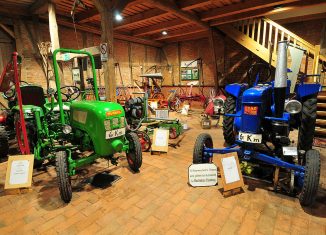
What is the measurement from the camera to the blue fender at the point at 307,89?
9.35ft

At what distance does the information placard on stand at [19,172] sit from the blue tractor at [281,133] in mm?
→ 2109

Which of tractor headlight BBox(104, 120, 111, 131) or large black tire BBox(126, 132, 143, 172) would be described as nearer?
tractor headlight BBox(104, 120, 111, 131)

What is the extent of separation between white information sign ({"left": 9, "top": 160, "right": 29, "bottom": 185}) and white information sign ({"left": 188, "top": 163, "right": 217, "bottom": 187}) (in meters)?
2.04

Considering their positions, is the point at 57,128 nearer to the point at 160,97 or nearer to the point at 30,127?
the point at 30,127

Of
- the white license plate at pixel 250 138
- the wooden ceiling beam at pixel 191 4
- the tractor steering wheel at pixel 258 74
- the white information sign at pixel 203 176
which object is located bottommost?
the white information sign at pixel 203 176

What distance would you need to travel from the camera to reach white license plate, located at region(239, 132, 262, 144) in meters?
2.24

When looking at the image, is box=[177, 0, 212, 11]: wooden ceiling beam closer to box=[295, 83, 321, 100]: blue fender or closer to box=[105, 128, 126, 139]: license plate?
box=[295, 83, 321, 100]: blue fender

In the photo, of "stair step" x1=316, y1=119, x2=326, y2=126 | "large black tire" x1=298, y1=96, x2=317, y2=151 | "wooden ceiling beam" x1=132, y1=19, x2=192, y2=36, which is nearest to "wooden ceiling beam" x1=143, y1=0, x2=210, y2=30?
"wooden ceiling beam" x1=132, y1=19, x2=192, y2=36

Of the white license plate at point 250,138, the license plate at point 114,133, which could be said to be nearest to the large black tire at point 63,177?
the license plate at point 114,133

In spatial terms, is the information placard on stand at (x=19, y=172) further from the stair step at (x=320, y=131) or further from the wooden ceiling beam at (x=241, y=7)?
the wooden ceiling beam at (x=241, y=7)

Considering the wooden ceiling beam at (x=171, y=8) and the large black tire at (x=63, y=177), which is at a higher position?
the wooden ceiling beam at (x=171, y=8)

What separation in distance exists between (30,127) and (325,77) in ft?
27.2

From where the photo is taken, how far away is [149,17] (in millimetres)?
6449

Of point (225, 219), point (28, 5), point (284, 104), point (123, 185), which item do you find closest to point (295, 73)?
point (284, 104)
